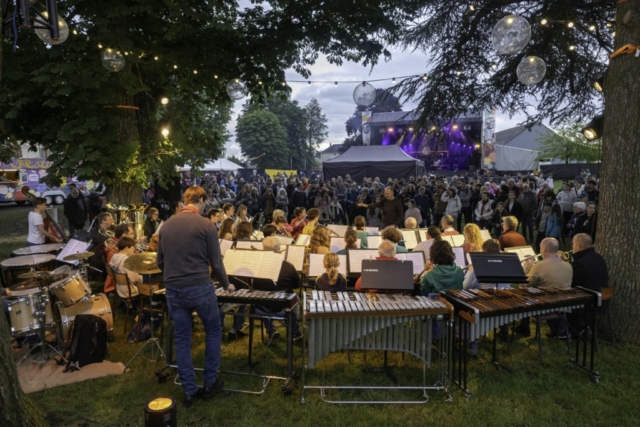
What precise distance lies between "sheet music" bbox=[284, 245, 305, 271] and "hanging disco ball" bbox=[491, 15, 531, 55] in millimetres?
4703

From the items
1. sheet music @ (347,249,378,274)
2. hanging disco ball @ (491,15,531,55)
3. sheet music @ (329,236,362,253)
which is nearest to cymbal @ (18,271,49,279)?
sheet music @ (347,249,378,274)

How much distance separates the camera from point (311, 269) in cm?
724

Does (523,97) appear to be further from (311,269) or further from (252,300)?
(252,300)

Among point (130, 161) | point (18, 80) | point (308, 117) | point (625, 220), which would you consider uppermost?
point (308, 117)

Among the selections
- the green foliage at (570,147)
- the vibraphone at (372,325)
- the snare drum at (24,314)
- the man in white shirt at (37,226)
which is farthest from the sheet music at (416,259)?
the green foliage at (570,147)

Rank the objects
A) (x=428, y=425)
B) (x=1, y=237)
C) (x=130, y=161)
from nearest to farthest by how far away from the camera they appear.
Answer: (x=428, y=425) → (x=130, y=161) → (x=1, y=237)

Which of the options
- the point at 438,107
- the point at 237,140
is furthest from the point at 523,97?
the point at 237,140

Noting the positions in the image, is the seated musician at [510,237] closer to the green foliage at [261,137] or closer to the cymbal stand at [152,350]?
the cymbal stand at [152,350]

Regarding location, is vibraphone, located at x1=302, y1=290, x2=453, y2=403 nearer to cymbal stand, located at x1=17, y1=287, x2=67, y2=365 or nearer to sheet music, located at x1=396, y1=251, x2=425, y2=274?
sheet music, located at x1=396, y1=251, x2=425, y2=274

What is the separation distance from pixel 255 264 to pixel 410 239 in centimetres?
442

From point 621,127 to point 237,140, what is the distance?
6459 centimetres

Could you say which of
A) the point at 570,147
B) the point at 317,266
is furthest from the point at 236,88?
the point at 570,147

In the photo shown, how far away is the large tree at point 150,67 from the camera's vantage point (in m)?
8.92

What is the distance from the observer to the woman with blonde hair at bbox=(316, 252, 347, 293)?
20.4 feet
